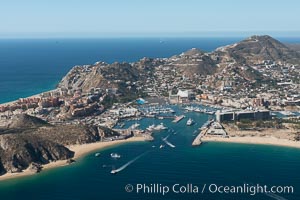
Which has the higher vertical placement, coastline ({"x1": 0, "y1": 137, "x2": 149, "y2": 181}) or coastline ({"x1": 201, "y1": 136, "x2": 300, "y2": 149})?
coastline ({"x1": 0, "y1": 137, "x2": 149, "y2": 181})

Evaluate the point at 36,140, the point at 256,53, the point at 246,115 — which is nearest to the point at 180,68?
the point at 256,53

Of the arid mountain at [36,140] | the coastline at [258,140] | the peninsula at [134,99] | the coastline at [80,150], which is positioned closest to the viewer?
the coastline at [80,150]

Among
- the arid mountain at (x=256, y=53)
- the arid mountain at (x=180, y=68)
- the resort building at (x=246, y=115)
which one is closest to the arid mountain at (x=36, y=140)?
the resort building at (x=246, y=115)

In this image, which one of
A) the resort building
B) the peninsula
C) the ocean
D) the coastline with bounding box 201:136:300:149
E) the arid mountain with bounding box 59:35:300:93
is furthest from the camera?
the arid mountain with bounding box 59:35:300:93

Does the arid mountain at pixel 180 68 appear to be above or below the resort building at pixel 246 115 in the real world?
above

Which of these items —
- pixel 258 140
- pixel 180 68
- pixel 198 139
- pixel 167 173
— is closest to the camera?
pixel 167 173

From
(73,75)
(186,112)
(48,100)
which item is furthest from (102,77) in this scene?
(186,112)

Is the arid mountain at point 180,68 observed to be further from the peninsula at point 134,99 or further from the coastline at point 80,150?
the coastline at point 80,150

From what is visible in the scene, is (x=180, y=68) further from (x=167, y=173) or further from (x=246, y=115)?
(x=167, y=173)

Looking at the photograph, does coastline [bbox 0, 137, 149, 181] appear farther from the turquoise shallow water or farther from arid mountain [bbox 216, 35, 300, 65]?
arid mountain [bbox 216, 35, 300, 65]

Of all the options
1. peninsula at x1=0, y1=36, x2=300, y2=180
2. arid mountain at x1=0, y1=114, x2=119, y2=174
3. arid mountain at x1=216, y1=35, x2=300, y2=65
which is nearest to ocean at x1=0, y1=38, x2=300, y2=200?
arid mountain at x1=0, y1=114, x2=119, y2=174
